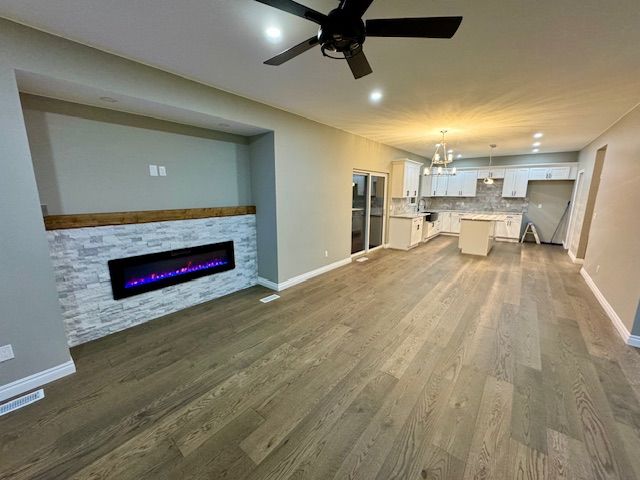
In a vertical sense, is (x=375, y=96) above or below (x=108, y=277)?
above

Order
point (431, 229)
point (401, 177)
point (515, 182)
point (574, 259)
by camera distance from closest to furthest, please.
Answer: point (574, 259) < point (401, 177) < point (515, 182) < point (431, 229)

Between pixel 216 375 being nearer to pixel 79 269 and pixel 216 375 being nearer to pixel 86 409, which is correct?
pixel 86 409

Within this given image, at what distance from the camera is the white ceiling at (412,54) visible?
5.26ft

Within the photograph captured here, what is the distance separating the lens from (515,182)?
738cm

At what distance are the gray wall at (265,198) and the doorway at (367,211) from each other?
2.29 m

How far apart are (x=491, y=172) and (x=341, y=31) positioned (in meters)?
8.27

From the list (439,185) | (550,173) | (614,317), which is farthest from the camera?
(439,185)

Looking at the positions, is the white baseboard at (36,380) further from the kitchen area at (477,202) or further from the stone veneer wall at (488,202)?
the stone veneer wall at (488,202)

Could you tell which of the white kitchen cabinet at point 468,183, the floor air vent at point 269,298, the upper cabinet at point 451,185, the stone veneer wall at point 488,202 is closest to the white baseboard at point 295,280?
the floor air vent at point 269,298

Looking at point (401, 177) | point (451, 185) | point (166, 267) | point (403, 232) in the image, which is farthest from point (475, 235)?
point (166, 267)

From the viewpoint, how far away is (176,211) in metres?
3.14

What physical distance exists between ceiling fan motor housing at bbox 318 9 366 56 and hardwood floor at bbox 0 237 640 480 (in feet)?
7.73

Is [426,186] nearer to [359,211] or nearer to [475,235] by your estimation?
[475,235]

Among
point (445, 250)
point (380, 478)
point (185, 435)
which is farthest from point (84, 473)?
point (445, 250)
